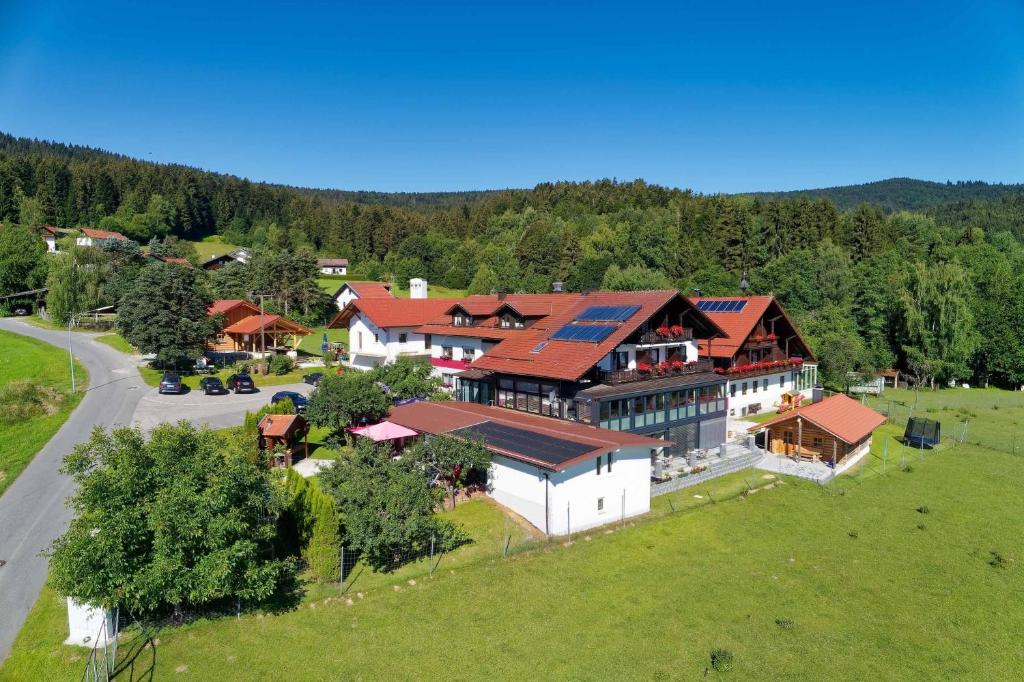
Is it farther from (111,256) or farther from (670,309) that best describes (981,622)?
(111,256)

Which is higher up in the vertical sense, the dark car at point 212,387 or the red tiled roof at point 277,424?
the red tiled roof at point 277,424

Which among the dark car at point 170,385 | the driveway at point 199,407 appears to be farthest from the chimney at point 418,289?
the dark car at point 170,385

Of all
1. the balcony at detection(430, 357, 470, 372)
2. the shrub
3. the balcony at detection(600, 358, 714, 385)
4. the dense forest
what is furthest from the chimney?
the shrub

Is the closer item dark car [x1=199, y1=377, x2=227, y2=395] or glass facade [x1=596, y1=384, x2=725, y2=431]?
glass facade [x1=596, y1=384, x2=725, y2=431]

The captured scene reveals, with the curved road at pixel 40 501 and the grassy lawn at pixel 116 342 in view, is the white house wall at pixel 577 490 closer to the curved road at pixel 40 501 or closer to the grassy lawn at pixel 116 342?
the curved road at pixel 40 501

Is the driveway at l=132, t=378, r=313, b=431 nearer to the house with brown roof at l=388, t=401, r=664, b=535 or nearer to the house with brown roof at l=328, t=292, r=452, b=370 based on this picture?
the house with brown roof at l=328, t=292, r=452, b=370

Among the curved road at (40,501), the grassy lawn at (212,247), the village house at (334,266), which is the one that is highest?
the grassy lawn at (212,247)

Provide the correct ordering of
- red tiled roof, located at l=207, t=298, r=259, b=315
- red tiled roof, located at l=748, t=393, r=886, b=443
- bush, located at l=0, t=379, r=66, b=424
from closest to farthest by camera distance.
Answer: red tiled roof, located at l=748, t=393, r=886, b=443 → bush, located at l=0, t=379, r=66, b=424 → red tiled roof, located at l=207, t=298, r=259, b=315
